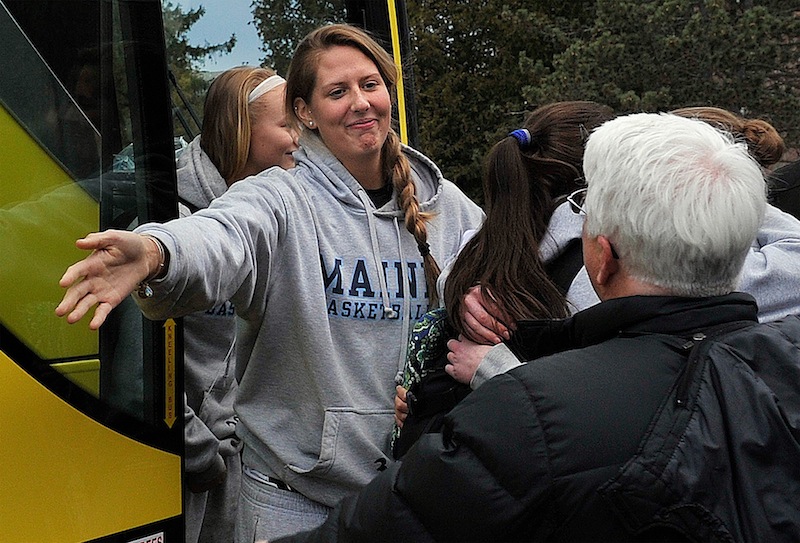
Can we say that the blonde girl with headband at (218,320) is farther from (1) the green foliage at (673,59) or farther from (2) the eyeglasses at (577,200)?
(1) the green foliage at (673,59)

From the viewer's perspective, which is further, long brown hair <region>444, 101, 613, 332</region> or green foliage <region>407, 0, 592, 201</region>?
green foliage <region>407, 0, 592, 201</region>

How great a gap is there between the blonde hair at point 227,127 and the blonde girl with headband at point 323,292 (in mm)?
585

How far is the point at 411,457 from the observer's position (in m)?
1.54

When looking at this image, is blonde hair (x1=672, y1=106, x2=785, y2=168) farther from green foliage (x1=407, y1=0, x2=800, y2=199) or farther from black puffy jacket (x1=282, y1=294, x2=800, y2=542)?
green foliage (x1=407, y1=0, x2=800, y2=199)

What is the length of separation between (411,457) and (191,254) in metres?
0.74

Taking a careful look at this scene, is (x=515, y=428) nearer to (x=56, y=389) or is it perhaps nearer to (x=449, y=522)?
(x=449, y=522)

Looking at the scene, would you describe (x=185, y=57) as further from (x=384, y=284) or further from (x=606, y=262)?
(x=606, y=262)

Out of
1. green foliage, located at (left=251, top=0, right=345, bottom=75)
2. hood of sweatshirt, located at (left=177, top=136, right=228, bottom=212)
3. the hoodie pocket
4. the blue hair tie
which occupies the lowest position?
the hoodie pocket

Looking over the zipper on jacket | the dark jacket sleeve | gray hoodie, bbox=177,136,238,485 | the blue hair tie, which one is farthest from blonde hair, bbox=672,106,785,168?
A: gray hoodie, bbox=177,136,238,485

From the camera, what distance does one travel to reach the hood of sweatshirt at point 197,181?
122 inches

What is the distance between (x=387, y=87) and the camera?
2791 mm

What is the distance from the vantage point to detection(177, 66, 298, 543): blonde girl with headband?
2947 mm

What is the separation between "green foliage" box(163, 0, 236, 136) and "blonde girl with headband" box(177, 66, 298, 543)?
6cm

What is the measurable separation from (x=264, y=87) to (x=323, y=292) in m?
1.15
